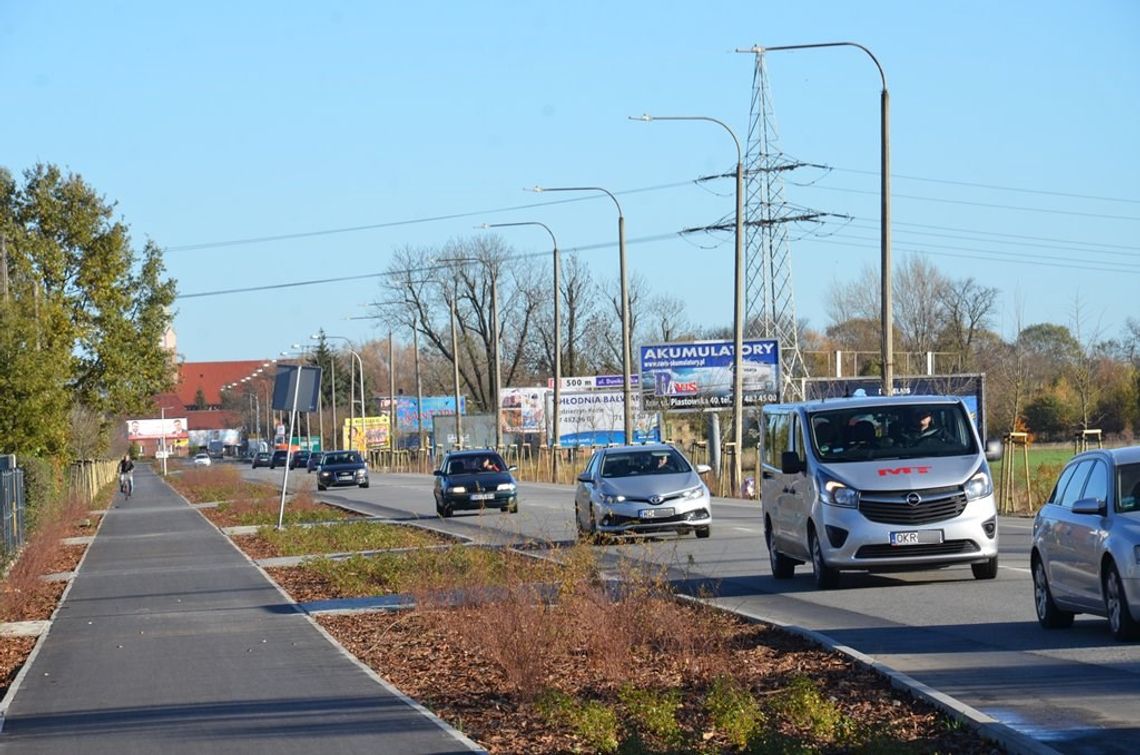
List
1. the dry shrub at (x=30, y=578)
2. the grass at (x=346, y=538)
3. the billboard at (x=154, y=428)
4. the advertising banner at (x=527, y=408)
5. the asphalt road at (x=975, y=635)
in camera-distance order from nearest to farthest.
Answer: the asphalt road at (x=975, y=635) → the dry shrub at (x=30, y=578) → the grass at (x=346, y=538) → the advertising banner at (x=527, y=408) → the billboard at (x=154, y=428)

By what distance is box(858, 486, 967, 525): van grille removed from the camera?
51.8 ft

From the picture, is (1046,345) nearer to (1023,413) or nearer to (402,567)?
(1023,413)

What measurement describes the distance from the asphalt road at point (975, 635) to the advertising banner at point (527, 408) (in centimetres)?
7373

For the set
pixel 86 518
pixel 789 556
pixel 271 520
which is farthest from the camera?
pixel 86 518

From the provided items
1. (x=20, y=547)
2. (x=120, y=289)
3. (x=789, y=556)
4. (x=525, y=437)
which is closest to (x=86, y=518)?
(x=120, y=289)

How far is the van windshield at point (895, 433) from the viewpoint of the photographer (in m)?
16.7

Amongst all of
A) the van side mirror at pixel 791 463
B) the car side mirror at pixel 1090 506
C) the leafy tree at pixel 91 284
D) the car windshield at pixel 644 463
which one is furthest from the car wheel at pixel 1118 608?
the leafy tree at pixel 91 284

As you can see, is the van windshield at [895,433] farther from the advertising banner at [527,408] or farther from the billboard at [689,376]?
the advertising banner at [527,408]

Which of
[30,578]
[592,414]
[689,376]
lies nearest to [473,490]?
[30,578]

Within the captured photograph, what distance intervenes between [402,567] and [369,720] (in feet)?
34.4

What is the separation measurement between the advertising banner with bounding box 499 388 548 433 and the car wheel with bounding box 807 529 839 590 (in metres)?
80.4

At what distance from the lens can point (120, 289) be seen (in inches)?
1927

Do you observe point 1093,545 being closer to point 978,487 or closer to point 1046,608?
point 1046,608

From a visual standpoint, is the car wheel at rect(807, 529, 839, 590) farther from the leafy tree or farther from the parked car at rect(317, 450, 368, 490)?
the parked car at rect(317, 450, 368, 490)
